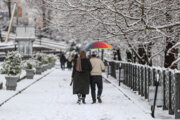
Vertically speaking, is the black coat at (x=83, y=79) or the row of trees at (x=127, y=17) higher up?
the row of trees at (x=127, y=17)

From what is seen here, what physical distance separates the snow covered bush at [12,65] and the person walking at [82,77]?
5.49 metres

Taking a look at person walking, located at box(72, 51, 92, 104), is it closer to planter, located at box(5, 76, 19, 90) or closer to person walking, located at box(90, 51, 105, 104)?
person walking, located at box(90, 51, 105, 104)

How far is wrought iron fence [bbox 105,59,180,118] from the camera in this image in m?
10.1

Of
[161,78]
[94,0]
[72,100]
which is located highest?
[94,0]

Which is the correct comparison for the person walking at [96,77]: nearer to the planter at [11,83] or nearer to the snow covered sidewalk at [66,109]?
the snow covered sidewalk at [66,109]

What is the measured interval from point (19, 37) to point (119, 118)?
35.3 meters

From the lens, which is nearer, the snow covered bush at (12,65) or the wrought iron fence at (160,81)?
the wrought iron fence at (160,81)

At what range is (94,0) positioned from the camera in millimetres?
11602

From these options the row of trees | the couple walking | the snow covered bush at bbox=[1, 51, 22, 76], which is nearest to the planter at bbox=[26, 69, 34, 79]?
the row of trees

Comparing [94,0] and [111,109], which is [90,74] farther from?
[94,0]

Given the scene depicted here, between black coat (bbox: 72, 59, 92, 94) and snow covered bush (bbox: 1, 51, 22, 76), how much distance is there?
550 centimetres

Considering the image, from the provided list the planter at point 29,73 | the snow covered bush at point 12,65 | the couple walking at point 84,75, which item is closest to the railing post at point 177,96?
the couple walking at point 84,75

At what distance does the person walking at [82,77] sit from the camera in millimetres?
13459

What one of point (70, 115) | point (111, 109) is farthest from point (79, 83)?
point (70, 115)
